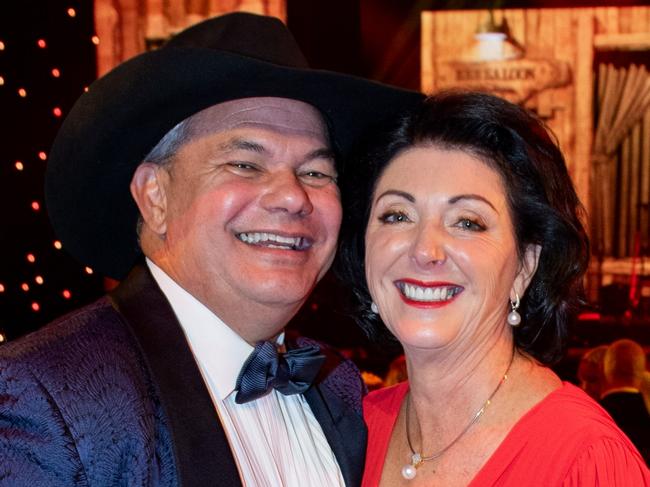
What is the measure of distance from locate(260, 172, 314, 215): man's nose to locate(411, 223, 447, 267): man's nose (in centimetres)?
31

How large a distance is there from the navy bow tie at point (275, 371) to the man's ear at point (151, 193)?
0.42 metres

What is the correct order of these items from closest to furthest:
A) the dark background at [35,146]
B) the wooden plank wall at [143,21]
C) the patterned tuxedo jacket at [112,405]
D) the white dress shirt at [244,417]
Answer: the patterned tuxedo jacket at [112,405] → the white dress shirt at [244,417] → the dark background at [35,146] → the wooden plank wall at [143,21]

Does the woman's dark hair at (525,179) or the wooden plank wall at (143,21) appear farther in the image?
the wooden plank wall at (143,21)

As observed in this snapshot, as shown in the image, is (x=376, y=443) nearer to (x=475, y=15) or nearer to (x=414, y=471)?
(x=414, y=471)

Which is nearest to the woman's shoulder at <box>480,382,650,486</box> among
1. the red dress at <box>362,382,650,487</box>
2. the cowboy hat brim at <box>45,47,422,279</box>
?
the red dress at <box>362,382,650,487</box>

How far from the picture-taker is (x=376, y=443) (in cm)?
244

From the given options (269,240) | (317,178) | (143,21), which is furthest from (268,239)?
(143,21)

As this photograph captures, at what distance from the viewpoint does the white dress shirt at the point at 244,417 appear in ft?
6.64

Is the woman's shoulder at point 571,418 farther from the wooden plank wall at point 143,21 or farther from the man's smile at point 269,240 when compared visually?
the wooden plank wall at point 143,21

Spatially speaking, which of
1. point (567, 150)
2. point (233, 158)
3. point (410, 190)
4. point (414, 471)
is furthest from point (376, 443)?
point (567, 150)

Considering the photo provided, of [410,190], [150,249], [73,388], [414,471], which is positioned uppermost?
[410,190]

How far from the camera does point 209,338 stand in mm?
2074

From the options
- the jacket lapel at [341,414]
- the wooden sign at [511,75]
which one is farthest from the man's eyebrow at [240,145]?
the wooden sign at [511,75]

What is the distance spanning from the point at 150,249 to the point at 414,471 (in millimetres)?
898
